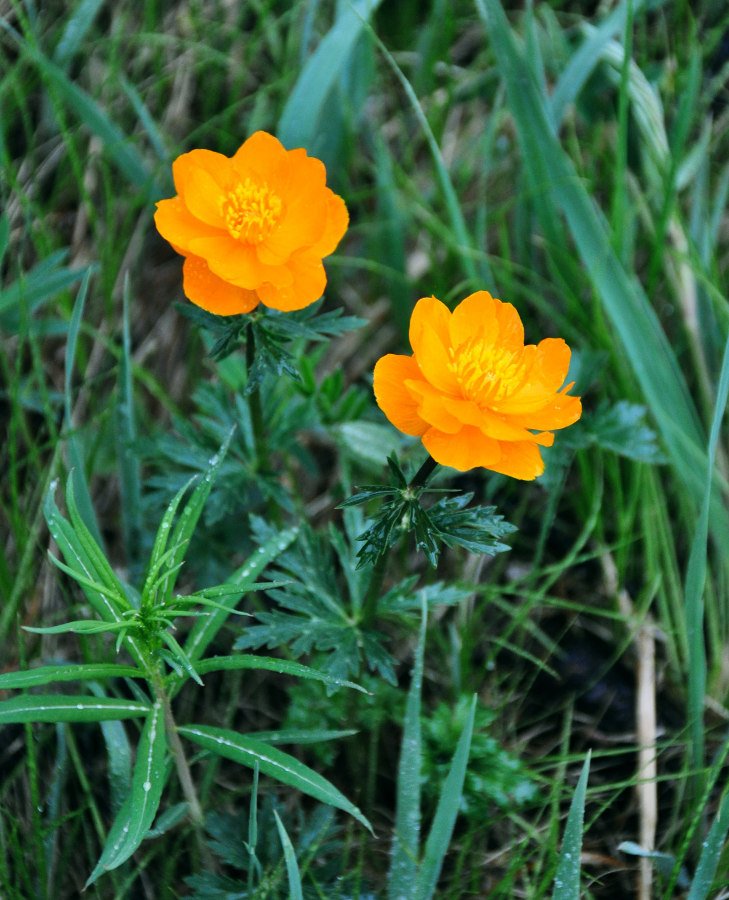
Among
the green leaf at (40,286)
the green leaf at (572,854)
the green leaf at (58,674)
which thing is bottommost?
the green leaf at (572,854)

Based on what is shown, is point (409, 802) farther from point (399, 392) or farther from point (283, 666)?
point (399, 392)

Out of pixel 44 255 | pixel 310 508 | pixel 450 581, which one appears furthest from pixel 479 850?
pixel 44 255

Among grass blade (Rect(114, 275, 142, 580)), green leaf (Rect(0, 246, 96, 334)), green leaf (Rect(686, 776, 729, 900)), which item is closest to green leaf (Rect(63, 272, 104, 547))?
grass blade (Rect(114, 275, 142, 580))

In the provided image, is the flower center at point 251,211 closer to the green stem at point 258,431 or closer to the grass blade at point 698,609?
the green stem at point 258,431

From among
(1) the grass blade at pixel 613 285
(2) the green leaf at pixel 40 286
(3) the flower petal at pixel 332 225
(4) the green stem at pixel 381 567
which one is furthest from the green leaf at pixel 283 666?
(2) the green leaf at pixel 40 286

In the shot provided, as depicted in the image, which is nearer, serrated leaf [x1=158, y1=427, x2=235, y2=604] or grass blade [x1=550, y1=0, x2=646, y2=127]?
serrated leaf [x1=158, y1=427, x2=235, y2=604]

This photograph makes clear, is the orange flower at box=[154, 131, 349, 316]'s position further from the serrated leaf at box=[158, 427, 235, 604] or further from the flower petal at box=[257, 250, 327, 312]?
the serrated leaf at box=[158, 427, 235, 604]
